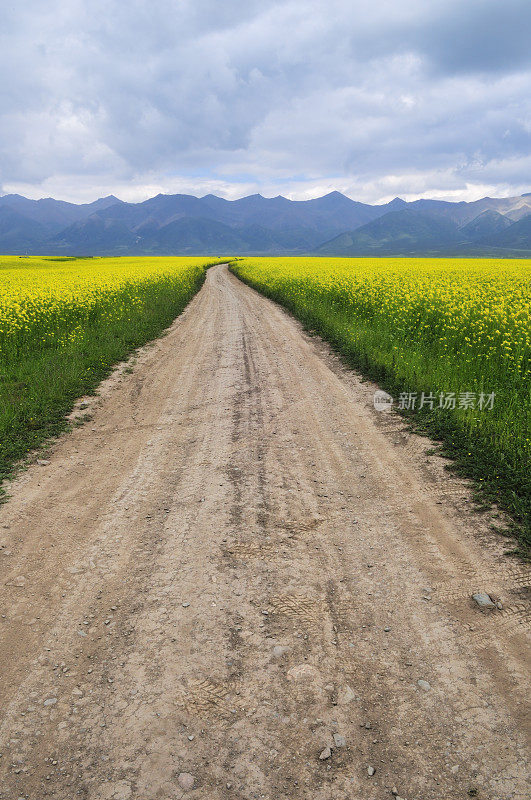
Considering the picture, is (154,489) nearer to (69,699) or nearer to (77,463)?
(77,463)

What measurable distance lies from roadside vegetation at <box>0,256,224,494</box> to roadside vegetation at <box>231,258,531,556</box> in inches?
255

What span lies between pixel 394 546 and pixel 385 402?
4782 mm

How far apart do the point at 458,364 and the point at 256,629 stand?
8167 millimetres

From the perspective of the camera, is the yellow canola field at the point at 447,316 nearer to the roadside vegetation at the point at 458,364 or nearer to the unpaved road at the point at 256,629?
the roadside vegetation at the point at 458,364

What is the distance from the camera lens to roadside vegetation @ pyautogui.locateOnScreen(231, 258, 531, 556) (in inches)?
245

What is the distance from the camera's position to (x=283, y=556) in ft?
15.5

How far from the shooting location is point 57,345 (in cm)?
1333

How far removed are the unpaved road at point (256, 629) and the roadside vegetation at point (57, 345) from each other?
1251 mm

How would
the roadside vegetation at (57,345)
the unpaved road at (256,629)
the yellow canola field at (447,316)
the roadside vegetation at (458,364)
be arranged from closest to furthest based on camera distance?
the unpaved road at (256,629) → the roadside vegetation at (458,364) → the roadside vegetation at (57,345) → the yellow canola field at (447,316)

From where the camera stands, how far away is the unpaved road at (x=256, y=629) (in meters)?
2.85

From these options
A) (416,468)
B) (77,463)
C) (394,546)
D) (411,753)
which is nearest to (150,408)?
(77,463)

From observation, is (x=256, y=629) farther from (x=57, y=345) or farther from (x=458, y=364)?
(x=57, y=345)

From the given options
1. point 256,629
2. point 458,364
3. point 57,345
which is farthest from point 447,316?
point 256,629

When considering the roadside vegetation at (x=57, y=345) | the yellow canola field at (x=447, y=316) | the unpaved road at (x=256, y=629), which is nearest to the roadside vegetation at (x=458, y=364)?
the yellow canola field at (x=447, y=316)
